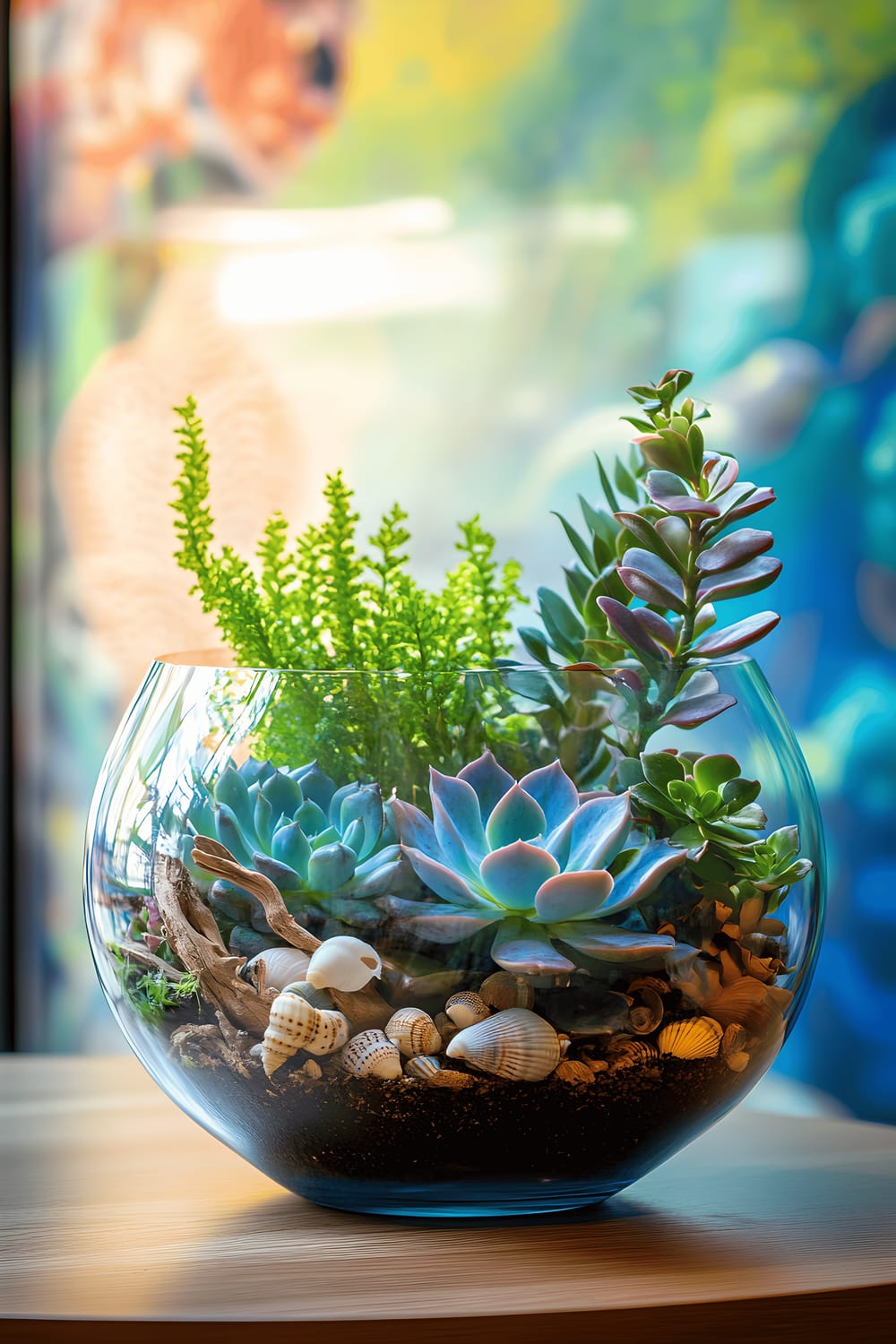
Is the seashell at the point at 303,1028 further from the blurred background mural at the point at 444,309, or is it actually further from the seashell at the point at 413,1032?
the blurred background mural at the point at 444,309

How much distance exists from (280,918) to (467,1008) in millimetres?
69

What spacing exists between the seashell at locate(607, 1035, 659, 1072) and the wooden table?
0.21 ft

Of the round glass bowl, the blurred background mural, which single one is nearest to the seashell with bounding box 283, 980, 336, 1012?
the round glass bowl

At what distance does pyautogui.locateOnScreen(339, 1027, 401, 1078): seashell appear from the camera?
1.55ft

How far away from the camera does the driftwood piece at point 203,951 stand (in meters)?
0.49

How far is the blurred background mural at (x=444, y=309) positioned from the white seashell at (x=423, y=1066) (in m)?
1.29

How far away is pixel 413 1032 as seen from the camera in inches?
18.4

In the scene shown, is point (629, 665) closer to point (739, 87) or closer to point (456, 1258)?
point (456, 1258)

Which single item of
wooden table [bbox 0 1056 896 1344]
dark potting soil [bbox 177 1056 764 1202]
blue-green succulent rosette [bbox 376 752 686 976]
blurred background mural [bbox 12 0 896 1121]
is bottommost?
wooden table [bbox 0 1056 896 1344]

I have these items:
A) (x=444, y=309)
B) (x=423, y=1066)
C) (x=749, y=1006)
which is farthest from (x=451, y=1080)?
(x=444, y=309)

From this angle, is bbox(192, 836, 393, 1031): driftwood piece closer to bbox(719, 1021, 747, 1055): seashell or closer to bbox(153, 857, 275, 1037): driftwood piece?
bbox(153, 857, 275, 1037): driftwood piece

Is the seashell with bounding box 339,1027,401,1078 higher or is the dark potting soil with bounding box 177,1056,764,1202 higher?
the seashell with bounding box 339,1027,401,1078

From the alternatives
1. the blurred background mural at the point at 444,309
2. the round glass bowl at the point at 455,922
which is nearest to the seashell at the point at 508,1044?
the round glass bowl at the point at 455,922

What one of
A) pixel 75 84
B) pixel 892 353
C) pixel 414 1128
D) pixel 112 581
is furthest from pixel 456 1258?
pixel 75 84
